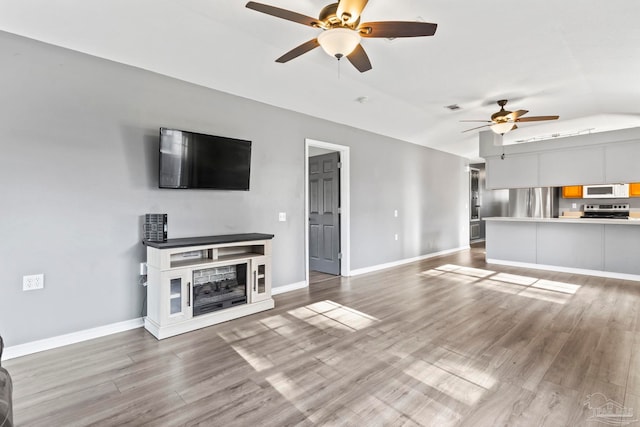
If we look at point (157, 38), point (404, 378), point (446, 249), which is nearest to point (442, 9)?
point (157, 38)

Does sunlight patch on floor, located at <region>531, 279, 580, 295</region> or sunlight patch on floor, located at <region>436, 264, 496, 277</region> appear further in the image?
sunlight patch on floor, located at <region>436, 264, 496, 277</region>

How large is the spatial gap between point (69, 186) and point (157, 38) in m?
1.54

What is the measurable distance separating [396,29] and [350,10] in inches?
13.7

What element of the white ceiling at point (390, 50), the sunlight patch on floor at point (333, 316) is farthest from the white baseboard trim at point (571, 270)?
the sunlight patch on floor at point (333, 316)

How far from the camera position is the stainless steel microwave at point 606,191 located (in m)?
6.24

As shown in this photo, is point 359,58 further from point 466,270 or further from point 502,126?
point 466,270

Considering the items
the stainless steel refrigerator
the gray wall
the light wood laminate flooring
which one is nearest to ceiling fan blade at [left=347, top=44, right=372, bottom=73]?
the gray wall

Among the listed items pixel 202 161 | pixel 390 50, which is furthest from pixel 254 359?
pixel 390 50

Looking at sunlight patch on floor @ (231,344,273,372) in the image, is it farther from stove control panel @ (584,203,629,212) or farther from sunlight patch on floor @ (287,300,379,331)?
stove control panel @ (584,203,629,212)

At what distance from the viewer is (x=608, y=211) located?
255 inches

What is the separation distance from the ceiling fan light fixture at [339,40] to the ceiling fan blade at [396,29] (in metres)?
0.09

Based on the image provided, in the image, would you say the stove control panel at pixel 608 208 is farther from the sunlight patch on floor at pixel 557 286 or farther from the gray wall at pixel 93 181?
Result: the gray wall at pixel 93 181

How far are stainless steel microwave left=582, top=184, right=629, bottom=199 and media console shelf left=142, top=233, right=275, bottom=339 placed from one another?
6909 mm

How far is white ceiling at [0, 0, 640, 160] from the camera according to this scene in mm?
2453
